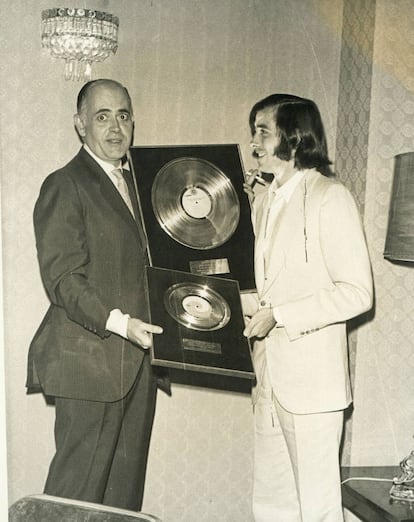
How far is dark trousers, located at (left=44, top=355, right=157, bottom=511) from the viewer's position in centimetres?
238

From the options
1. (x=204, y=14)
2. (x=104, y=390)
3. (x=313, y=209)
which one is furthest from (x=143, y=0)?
(x=104, y=390)

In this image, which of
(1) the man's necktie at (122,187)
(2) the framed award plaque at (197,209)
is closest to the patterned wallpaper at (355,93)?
(2) the framed award plaque at (197,209)

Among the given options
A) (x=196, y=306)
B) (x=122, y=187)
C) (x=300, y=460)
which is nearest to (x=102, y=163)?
(x=122, y=187)

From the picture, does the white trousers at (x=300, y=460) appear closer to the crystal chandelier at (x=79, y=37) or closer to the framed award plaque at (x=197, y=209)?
the framed award plaque at (x=197, y=209)

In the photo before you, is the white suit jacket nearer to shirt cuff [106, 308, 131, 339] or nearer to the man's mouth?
the man's mouth

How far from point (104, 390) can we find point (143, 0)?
3.63ft

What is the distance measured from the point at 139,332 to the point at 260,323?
1.11ft

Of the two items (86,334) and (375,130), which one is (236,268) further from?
(375,130)

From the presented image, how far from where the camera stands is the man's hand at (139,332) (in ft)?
7.61

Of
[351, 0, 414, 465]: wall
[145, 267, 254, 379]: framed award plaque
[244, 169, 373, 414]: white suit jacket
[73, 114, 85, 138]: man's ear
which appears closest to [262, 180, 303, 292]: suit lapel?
[244, 169, 373, 414]: white suit jacket

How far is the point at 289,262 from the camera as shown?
93.8 inches

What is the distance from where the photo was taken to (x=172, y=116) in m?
2.46

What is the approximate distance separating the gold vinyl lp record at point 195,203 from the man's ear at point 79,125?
9.5 inches

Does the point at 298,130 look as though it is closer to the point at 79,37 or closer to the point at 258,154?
the point at 258,154
